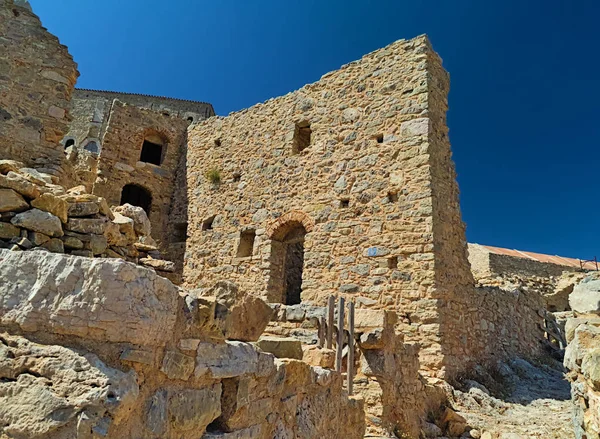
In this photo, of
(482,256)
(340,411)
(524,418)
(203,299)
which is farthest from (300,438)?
(482,256)

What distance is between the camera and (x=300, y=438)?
305 cm

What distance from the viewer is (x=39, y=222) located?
310 centimetres

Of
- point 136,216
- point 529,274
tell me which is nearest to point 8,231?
point 136,216

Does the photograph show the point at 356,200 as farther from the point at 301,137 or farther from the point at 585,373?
the point at 585,373

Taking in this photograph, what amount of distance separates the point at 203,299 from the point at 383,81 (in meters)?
7.93

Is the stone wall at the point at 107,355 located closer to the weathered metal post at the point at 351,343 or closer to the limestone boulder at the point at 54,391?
the limestone boulder at the point at 54,391

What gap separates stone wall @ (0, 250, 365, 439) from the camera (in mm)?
1553

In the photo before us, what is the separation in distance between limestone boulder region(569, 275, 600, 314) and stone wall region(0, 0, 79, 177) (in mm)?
6108

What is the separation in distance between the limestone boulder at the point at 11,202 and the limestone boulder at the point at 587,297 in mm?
4376

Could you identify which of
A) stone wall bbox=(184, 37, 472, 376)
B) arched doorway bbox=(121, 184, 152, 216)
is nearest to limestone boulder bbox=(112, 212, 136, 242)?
stone wall bbox=(184, 37, 472, 376)

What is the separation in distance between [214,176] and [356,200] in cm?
466

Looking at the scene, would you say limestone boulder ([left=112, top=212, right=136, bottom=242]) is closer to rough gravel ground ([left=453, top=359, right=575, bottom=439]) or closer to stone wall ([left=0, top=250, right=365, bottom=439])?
stone wall ([left=0, top=250, right=365, bottom=439])

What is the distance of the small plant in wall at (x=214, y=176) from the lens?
37.6ft

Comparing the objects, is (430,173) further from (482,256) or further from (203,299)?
(482,256)
